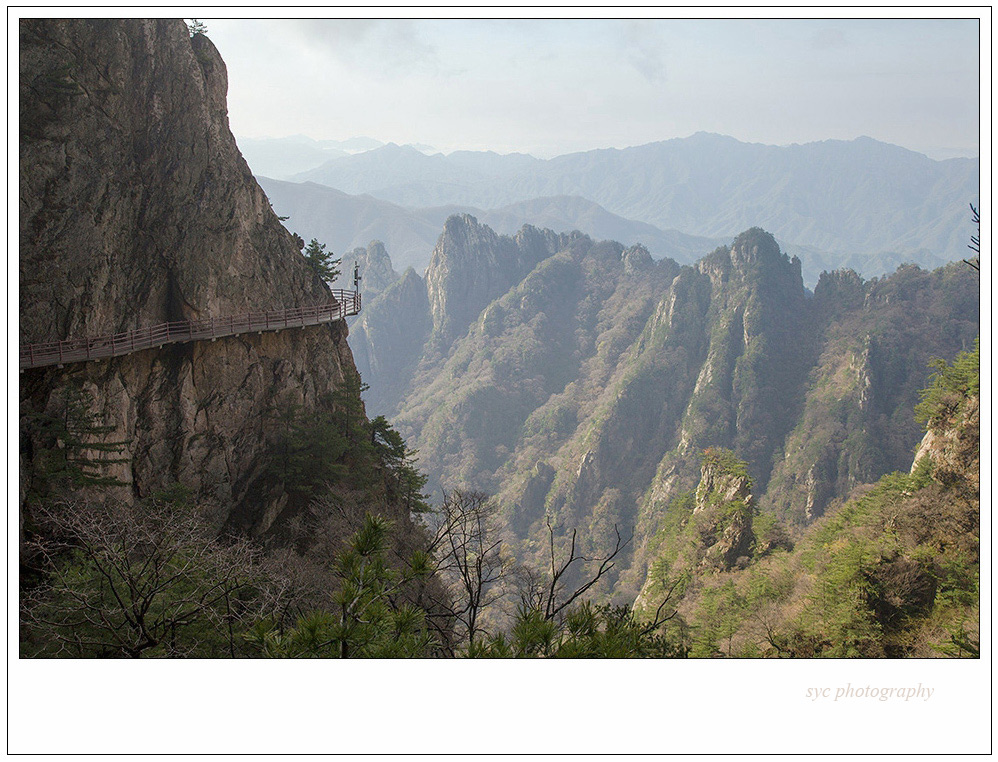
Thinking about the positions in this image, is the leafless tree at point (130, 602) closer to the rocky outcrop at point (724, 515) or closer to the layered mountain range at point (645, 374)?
the rocky outcrop at point (724, 515)

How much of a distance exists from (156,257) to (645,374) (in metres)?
101

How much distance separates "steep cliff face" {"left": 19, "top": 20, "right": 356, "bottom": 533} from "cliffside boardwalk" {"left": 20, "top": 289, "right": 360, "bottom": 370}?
446mm

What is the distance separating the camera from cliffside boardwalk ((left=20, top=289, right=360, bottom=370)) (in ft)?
55.6

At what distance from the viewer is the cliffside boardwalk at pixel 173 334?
1695 cm

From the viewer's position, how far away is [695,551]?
37.1 metres

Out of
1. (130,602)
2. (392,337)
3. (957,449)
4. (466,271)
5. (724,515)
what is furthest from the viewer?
(466,271)

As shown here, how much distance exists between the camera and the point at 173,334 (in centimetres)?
2208

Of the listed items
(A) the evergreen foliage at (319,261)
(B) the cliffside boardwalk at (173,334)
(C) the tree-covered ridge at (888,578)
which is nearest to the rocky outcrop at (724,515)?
(C) the tree-covered ridge at (888,578)

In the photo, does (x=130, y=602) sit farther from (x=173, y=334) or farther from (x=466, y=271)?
(x=466, y=271)

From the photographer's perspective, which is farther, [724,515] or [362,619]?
[724,515]

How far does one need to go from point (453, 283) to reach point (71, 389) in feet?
498

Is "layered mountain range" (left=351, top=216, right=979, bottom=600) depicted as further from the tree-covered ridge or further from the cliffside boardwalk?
the cliffside boardwalk

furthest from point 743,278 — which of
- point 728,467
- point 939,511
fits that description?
point 939,511

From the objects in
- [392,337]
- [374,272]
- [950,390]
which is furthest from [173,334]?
[374,272]
